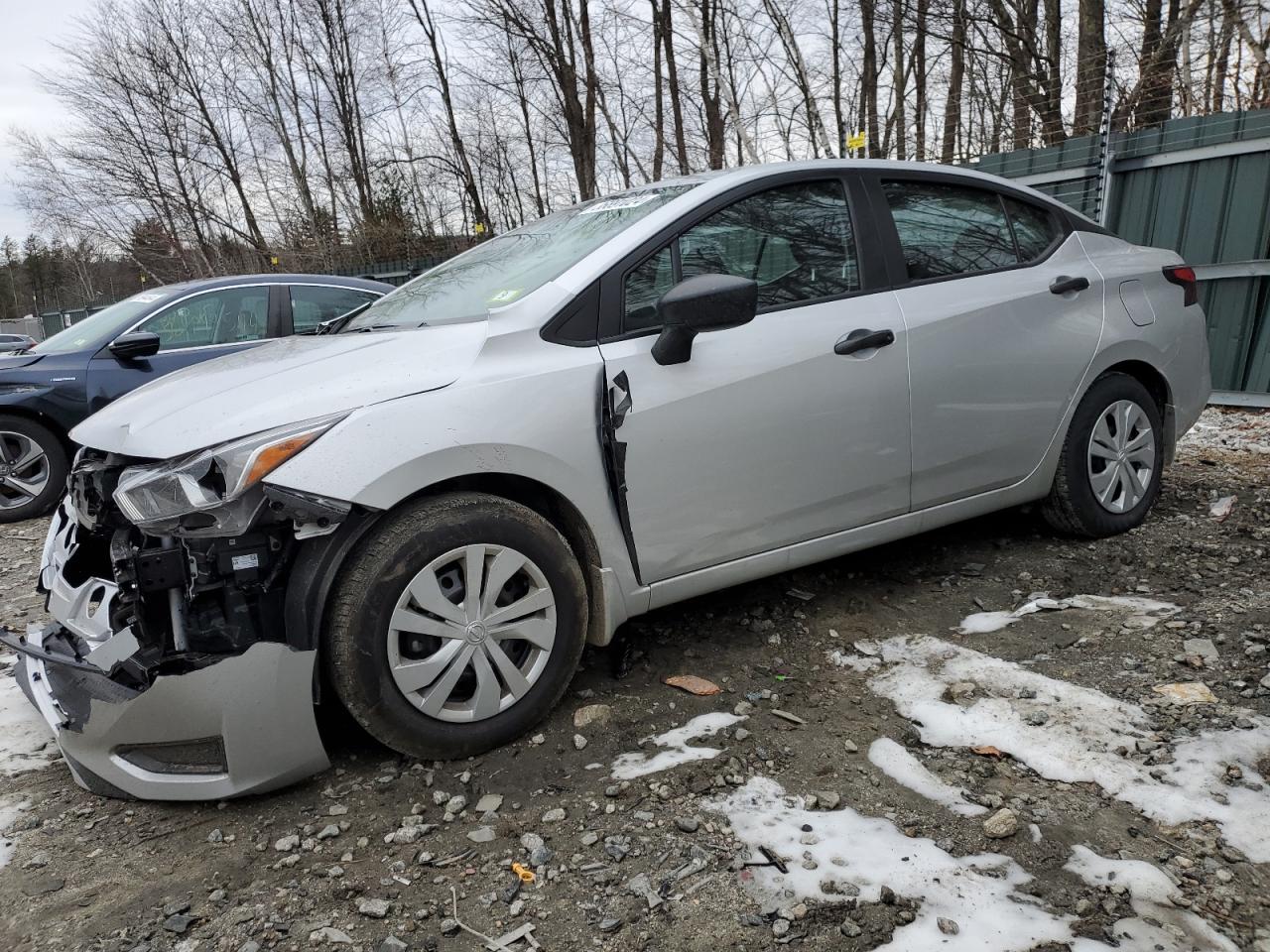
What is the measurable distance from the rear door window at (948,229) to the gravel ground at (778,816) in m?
1.36

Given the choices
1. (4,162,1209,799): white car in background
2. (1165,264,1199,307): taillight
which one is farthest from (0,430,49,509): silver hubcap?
(1165,264,1199,307): taillight

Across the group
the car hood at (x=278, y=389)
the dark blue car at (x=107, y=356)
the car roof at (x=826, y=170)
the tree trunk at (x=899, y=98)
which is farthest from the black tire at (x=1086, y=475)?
the tree trunk at (x=899, y=98)

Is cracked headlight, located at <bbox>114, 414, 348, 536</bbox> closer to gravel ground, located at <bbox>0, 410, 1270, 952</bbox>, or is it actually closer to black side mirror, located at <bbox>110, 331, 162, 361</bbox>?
gravel ground, located at <bbox>0, 410, 1270, 952</bbox>

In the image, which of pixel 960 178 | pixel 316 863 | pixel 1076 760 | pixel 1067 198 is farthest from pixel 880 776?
pixel 1067 198

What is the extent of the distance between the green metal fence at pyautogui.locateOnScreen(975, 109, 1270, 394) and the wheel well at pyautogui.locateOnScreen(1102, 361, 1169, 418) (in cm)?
360

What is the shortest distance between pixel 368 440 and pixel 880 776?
1.61 meters

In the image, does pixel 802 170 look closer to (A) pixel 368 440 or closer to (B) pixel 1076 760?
(A) pixel 368 440

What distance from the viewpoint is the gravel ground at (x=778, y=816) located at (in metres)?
1.80

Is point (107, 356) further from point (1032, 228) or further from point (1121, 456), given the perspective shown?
point (1121, 456)

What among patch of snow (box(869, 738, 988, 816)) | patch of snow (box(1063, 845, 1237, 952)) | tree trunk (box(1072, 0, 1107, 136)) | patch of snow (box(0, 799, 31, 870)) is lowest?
patch of snow (box(869, 738, 988, 816))

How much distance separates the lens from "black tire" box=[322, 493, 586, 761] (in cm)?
219

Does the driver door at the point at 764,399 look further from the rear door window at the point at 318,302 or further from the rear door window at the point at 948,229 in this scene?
the rear door window at the point at 318,302

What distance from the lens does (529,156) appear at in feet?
62.5

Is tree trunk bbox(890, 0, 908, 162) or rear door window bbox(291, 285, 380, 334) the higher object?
tree trunk bbox(890, 0, 908, 162)
